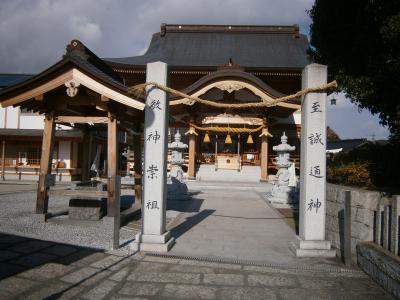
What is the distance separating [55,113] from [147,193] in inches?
134

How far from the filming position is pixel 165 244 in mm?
5238

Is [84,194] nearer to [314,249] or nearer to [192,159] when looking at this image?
[314,249]

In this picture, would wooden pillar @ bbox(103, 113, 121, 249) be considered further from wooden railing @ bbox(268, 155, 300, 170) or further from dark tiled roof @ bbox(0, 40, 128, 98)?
wooden railing @ bbox(268, 155, 300, 170)

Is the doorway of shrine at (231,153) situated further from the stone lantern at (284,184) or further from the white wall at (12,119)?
the white wall at (12,119)

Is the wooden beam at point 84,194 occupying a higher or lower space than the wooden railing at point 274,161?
lower

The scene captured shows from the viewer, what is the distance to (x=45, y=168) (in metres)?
Answer: 7.12

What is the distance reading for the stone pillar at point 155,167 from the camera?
5312mm

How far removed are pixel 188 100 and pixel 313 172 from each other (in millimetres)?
→ 5103

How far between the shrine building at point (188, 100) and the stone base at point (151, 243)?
236 centimetres

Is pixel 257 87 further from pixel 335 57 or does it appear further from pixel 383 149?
pixel 383 149

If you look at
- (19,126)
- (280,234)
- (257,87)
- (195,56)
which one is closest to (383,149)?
(280,234)

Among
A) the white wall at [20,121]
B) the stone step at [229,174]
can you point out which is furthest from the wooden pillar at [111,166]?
the white wall at [20,121]

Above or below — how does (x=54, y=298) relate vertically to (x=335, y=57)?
below

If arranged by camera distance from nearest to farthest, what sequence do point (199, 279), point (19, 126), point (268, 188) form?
point (199, 279)
point (268, 188)
point (19, 126)
